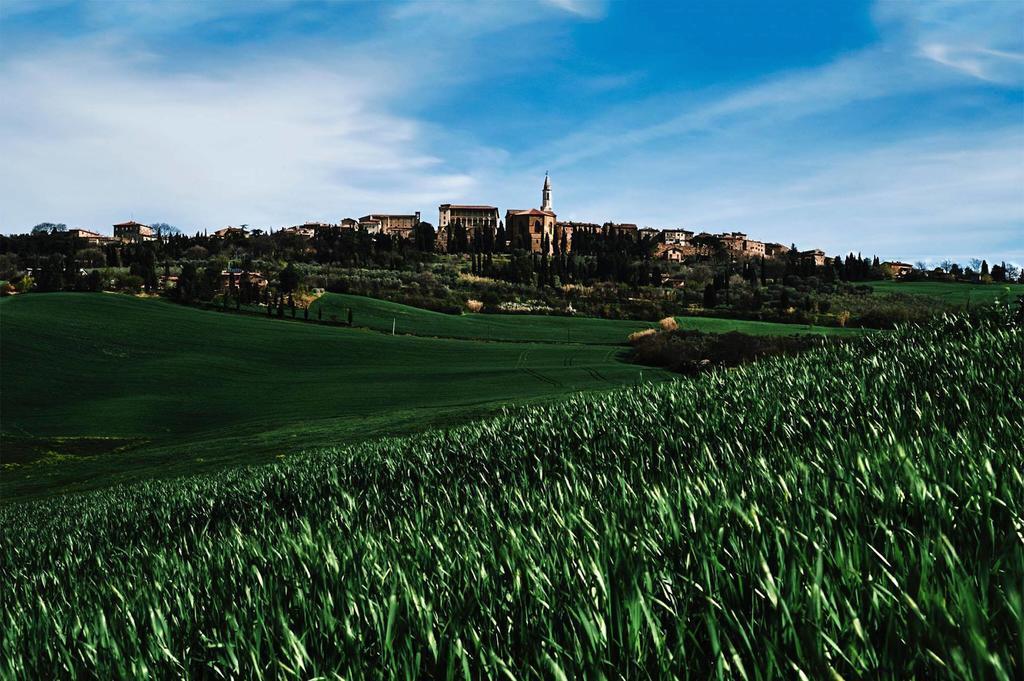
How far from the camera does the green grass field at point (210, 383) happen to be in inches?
973

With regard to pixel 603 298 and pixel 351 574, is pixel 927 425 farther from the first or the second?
pixel 603 298

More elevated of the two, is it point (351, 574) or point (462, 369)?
point (351, 574)

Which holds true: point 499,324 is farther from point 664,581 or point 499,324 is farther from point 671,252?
point 671,252

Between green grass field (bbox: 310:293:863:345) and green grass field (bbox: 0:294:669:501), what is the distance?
5.26 m

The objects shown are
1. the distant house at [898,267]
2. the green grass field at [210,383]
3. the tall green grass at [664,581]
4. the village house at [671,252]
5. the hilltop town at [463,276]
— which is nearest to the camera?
the tall green grass at [664,581]

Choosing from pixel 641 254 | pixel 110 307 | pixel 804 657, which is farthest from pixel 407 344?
pixel 641 254

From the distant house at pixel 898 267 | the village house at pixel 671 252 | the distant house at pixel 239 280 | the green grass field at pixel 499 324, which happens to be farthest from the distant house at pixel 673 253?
the distant house at pixel 239 280

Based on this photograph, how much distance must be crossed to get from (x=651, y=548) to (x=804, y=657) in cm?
87

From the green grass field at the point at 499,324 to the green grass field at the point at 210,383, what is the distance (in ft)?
17.3

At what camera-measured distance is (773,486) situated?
2676mm

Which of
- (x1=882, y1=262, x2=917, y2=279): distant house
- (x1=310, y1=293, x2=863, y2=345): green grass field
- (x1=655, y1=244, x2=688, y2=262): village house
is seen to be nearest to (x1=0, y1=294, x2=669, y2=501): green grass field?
(x1=310, y1=293, x2=863, y2=345): green grass field

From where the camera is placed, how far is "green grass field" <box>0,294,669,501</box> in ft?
81.0

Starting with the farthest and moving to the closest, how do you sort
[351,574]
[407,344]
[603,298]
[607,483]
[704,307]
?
1. [603,298]
2. [704,307]
3. [407,344]
4. [607,483]
5. [351,574]

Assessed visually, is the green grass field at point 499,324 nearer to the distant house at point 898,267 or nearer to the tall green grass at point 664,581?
the tall green grass at point 664,581
